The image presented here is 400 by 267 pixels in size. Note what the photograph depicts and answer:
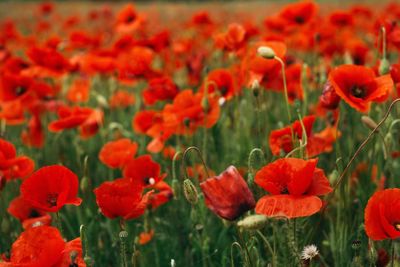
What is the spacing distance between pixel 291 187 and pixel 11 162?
0.97 m

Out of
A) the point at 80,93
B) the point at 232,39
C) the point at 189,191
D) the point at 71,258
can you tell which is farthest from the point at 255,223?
the point at 80,93

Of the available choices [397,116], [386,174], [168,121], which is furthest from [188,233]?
[397,116]

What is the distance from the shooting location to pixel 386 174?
201cm

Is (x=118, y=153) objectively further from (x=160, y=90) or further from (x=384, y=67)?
(x=384, y=67)

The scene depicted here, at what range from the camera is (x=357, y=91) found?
1.76 meters

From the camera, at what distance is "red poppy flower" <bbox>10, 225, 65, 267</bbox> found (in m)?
1.34

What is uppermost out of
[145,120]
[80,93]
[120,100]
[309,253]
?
[309,253]

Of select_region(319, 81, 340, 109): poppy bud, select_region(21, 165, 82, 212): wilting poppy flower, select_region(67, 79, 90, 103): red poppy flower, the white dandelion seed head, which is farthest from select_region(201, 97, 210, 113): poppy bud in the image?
select_region(67, 79, 90, 103): red poppy flower

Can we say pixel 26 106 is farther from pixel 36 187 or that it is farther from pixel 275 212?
pixel 275 212

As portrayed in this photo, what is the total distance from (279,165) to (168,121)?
0.89 meters

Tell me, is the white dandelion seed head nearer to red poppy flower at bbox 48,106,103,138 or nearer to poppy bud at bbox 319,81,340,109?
poppy bud at bbox 319,81,340,109

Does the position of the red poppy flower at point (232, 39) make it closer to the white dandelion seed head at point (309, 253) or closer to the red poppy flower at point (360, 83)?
the red poppy flower at point (360, 83)

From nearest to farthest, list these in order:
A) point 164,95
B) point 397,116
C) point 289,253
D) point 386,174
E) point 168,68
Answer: point 289,253, point 386,174, point 397,116, point 164,95, point 168,68

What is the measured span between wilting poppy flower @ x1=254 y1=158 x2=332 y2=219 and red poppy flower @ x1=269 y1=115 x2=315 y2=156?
32 centimetres
